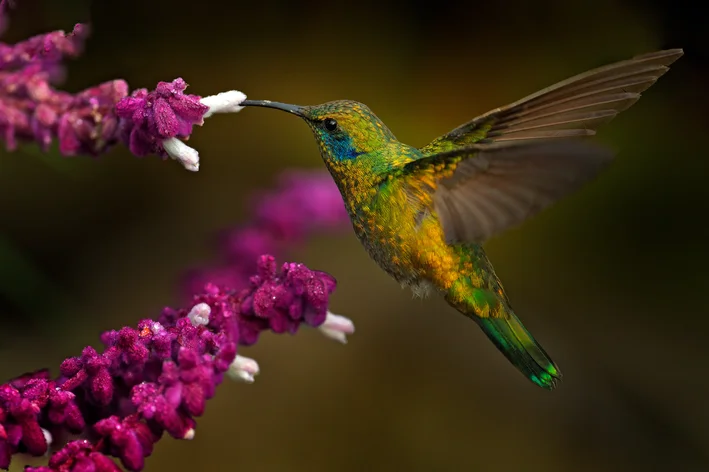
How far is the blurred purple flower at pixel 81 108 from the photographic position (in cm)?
170

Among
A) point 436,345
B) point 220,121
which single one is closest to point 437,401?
point 436,345

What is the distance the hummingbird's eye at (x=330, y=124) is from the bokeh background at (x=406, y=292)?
4.47ft

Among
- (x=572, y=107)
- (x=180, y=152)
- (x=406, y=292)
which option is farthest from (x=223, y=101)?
(x=406, y=292)

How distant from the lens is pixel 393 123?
4.07 m

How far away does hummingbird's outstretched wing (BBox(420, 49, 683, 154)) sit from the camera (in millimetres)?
1920

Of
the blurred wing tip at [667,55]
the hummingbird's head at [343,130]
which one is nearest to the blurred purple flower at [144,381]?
the hummingbird's head at [343,130]

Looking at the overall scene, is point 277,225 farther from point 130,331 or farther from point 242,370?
point 130,331

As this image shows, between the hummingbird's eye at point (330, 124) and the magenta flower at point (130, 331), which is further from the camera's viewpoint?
the hummingbird's eye at point (330, 124)

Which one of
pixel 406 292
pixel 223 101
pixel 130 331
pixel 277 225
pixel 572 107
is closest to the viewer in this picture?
pixel 130 331

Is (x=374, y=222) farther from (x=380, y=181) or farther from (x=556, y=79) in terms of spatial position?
(x=556, y=79)

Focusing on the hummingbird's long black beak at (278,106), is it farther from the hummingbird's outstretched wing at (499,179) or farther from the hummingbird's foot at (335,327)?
the hummingbird's foot at (335,327)

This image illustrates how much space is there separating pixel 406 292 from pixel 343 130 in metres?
1.94

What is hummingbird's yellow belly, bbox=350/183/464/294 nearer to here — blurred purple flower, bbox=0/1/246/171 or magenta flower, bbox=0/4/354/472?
magenta flower, bbox=0/4/354/472

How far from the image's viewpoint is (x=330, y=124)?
6.93ft
